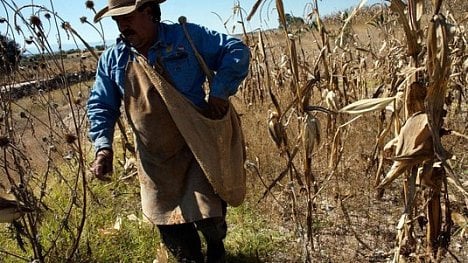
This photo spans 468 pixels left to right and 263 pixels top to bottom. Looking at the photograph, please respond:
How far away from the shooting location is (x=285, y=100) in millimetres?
5465

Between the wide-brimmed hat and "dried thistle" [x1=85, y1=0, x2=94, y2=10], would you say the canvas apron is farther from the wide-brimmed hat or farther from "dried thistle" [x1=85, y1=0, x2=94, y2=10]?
"dried thistle" [x1=85, y1=0, x2=94, y2=10]

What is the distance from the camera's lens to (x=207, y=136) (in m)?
2.25

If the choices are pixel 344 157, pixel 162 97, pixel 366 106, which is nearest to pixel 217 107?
pixel 162 97

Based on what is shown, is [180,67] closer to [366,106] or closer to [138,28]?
[138,28]

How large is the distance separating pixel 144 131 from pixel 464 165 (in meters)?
2.06

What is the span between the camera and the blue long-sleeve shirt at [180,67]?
2.18 m

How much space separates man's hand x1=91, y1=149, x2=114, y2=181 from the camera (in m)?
2.21

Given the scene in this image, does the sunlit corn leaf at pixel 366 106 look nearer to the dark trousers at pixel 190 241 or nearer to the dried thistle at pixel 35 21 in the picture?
the dark trousers at pixel 190 241

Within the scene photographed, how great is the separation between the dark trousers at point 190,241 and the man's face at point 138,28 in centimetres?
81

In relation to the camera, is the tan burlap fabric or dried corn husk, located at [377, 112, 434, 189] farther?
the tan burlap fabric

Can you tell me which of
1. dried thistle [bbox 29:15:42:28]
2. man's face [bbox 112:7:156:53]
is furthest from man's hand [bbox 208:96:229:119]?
dried thistle [bbox 29:15:42:28]

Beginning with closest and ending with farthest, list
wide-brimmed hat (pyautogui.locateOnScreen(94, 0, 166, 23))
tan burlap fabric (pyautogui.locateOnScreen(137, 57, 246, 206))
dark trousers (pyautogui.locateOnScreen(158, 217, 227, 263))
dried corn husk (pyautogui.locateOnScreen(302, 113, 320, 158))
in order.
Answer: dried corn husk (pyautogui.locateOnScreen(302, 113, 320, 158)), wide-brimmed hat (pyautogui.locateOnScreen(94, 0, 166, 23)), tan burlap fabric (pyautogui.locateOnScreen(137, 57, 246, 206)), dark trousers (pyautogui.locateOnScreen(158, 217, 227, 263))

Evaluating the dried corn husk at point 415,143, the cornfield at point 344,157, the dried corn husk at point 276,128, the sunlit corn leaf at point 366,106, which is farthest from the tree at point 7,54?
the dried corn husk at point 415,143

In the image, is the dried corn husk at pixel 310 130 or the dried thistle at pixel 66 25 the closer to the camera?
the dried corn husk at pixel 310 130
